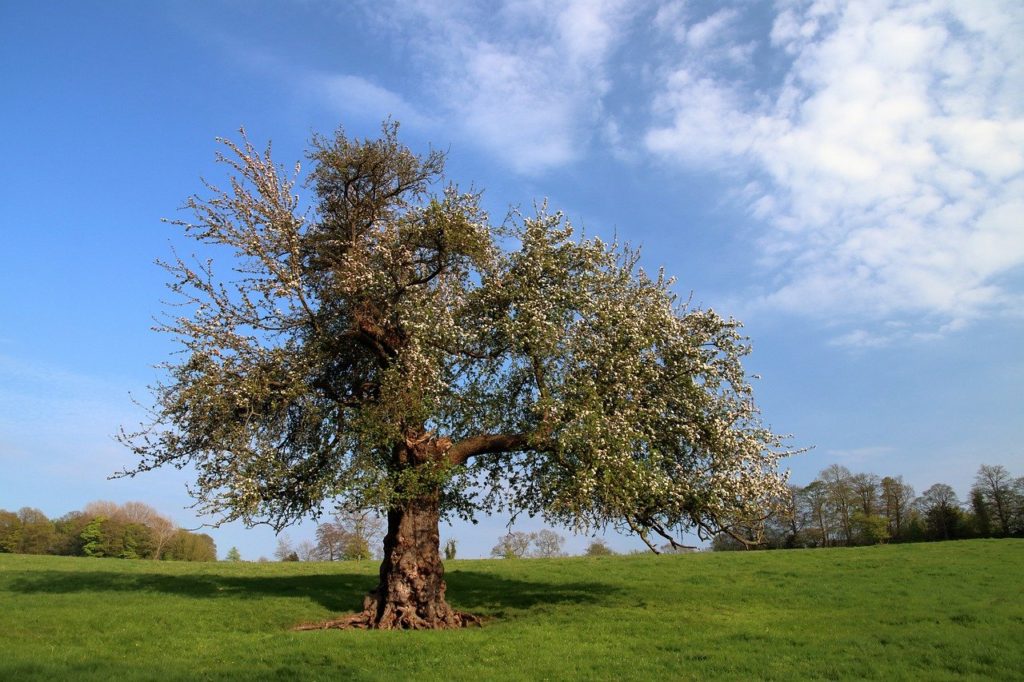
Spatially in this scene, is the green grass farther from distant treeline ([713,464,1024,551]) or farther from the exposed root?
distant treeline ([713,464,1024,551])

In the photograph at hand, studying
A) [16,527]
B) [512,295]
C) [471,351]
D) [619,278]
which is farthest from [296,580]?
[16,527]

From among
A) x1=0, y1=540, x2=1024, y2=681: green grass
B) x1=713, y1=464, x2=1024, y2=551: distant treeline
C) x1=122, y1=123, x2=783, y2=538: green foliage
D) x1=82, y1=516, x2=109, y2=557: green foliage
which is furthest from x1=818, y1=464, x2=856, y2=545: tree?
x1=82, y1=516, x2=109, y2=557: green foliage

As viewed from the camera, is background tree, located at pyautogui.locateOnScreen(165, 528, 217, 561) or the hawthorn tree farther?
background tree, located at pyautogui.locateOnScreen(165, 528, 217, 561)

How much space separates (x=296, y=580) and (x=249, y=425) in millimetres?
13152

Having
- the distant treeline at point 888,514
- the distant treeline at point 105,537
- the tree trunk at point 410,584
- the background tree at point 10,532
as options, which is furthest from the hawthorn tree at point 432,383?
the background tree at point 10,532

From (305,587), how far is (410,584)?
973 centimetres

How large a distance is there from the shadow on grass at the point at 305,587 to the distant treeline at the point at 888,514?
4106cm

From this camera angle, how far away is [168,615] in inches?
949

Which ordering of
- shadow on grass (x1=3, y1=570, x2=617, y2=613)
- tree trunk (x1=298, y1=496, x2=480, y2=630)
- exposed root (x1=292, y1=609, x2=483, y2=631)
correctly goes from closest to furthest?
1. exposed root (x1=292, y1=609, x2=483, y2=631)
2. tree trunk (x1=298, y1=496, x2=480, y2=630)
3. shadow on grass (x1=3, y1=570, x2=617, y2=613)

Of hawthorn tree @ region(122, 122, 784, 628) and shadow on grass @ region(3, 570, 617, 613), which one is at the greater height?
hawthorn tree @ region(122, 122, 784, 628)

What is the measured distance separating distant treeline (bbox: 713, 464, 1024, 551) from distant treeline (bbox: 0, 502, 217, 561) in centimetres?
6306

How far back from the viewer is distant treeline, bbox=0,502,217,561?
255ft

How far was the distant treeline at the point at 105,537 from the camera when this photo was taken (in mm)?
77688

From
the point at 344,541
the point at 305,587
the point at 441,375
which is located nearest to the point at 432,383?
the point at 441,375
